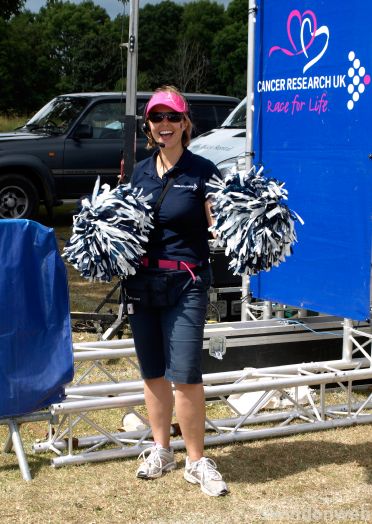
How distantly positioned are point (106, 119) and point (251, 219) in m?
10.6

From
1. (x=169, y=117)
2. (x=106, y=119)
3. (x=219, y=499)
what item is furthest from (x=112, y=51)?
(x=219, y=499)

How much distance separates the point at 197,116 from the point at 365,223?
9.69 meters

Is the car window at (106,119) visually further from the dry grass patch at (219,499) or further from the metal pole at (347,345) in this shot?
the dry grass patch at (219,499)

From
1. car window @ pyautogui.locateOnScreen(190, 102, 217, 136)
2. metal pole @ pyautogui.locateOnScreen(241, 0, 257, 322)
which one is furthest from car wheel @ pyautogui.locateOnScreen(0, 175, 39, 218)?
metal pole @ pyautogui.locateOnScreen(241, 0, 257, 322)

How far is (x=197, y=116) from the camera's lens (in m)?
14.6

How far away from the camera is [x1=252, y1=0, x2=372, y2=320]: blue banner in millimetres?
5258

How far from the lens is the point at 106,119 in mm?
14258

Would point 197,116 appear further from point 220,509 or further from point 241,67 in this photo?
point 241,67

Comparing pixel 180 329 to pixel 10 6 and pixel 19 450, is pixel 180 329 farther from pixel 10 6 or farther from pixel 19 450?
pixel 10 6

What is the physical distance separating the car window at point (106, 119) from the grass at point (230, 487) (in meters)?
9.68

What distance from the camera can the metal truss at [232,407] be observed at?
15.1 ft

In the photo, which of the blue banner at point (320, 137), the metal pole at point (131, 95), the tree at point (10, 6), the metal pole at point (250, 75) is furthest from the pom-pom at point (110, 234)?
the tree at point (10, 6)

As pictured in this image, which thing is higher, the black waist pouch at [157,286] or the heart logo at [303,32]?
the heart logo at [303,32]

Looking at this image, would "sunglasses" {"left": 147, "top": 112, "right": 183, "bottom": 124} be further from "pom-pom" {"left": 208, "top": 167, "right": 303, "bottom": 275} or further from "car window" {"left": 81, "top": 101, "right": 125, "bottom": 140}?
"car window" {"left": 81, "top": 101, "right": 125, "bottom": 140}
